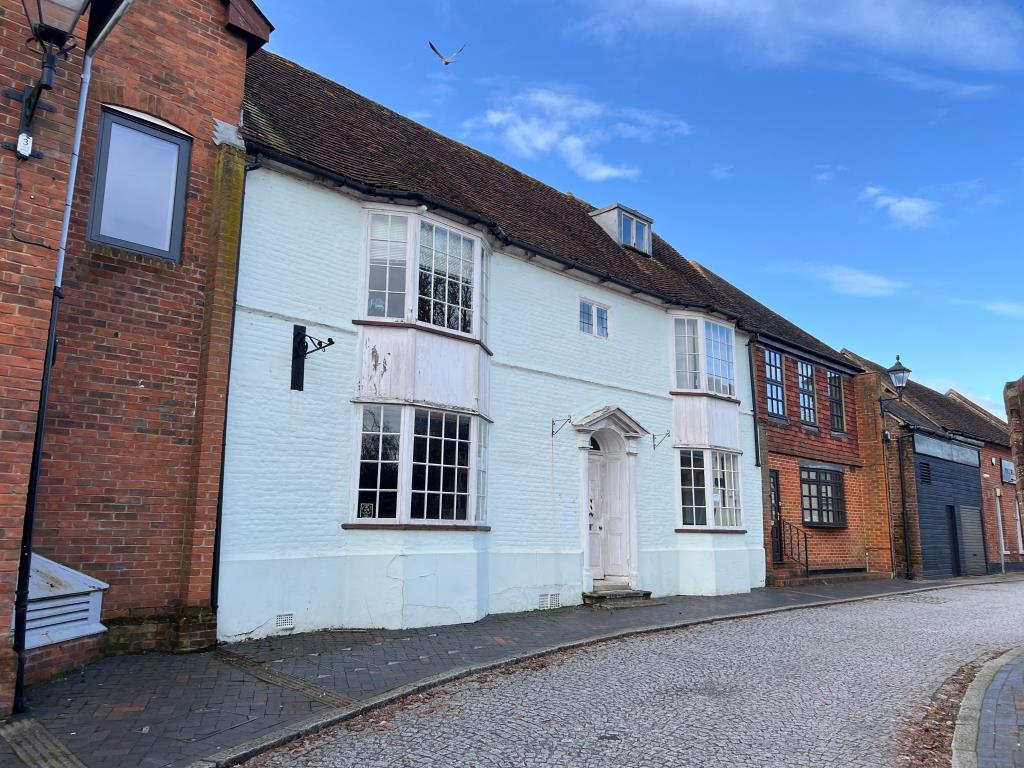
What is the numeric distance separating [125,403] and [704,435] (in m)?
11.1

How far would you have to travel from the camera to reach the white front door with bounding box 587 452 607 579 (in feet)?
45.1

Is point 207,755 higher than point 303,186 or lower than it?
lower

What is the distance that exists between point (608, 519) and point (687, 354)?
4144mm

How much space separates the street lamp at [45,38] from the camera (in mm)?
5613

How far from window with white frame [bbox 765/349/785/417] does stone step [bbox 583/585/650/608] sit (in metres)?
6.69

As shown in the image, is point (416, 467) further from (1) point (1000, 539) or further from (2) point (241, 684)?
(1) point (1000, 539)

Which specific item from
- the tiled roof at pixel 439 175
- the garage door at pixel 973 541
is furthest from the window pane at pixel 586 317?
the garage door at pixel 973 541

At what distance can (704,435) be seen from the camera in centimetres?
1524

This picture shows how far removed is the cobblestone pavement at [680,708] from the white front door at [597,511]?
11.9 feet

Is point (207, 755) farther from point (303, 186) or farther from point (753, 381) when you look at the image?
point (753, 381)

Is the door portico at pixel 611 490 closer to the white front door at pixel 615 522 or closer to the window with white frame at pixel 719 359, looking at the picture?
the white front door at pixel 615 522

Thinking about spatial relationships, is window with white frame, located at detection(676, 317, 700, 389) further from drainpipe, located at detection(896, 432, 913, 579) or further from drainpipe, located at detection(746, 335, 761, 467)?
drainpipe, located at detection(896, 432, 913, 579)

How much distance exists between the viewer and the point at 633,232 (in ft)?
56.2

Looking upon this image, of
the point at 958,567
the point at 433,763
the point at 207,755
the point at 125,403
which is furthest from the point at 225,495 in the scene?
the point at 958,567
